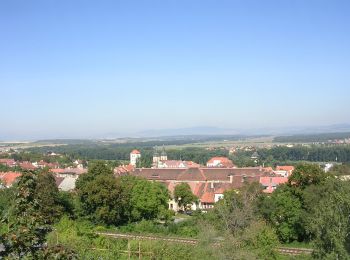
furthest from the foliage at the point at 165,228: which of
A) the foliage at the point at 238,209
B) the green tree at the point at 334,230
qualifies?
the green tree at the point at 334,230

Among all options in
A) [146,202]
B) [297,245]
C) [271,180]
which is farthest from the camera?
[271,180]

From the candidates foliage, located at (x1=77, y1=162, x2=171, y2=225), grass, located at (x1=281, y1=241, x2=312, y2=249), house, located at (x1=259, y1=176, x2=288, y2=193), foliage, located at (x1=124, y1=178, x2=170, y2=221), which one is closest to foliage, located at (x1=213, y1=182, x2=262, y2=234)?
grass, located at (x1=281, y1=241, x2=312, y2=249)

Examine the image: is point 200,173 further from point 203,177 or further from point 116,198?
point 116,198

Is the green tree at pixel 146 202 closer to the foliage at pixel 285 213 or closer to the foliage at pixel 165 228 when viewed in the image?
the foliage at pixel 165 228

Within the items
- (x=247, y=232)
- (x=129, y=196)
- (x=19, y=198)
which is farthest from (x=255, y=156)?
(x=19, y=198)

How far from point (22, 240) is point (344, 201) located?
1234cm

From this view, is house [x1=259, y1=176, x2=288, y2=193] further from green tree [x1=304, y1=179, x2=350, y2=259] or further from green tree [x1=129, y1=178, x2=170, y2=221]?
green tree [x1=304, y1=179, x2=350, y2=259]

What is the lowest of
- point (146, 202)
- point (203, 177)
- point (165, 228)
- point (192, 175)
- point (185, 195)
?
point (165, 228)

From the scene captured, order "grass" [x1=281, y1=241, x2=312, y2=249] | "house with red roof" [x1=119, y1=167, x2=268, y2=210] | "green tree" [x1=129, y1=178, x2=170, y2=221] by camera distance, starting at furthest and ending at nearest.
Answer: "house with red roof" [x1=119, y1=167, x2=268, y2=210] → "green tree" [x1=129, y1=178, x2=170, y2=221] → "grass" [x1=281, y1=241, x2=312, y2=249]

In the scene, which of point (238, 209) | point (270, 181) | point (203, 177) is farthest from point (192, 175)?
point (238, 209)

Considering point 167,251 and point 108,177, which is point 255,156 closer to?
point 108,177

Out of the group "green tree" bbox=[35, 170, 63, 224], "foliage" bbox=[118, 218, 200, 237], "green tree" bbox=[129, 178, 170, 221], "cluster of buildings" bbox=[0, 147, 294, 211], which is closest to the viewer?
"foliage" bbox=[118, 218, 200, 237]

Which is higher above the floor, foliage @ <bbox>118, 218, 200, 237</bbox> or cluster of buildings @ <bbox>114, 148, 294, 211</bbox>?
cluster of buildings @ <bbox>114, 148, 294, 211</bbox>

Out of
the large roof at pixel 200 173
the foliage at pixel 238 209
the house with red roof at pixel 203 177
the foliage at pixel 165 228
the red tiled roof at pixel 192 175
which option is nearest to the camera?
the foliage at pixel 238 209
